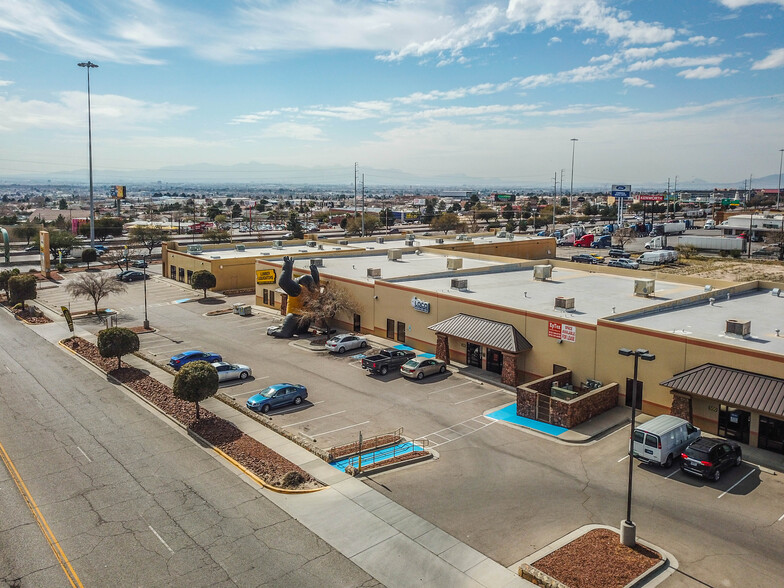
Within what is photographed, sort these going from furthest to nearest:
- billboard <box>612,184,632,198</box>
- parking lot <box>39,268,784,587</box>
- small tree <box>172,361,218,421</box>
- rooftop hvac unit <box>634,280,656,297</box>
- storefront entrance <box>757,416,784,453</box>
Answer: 1. billboard <box>612,184,632,198</box>
2. rooftop hvac unit <box>634,280,656,297</box>
3. small tree <box>172,361,218,421</box>
4. storefront entrance <box>757,416,784,453</box>
5. parking lot <box>39,268,784,587</box>

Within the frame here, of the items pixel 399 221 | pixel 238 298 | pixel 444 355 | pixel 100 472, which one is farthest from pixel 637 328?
pixel 399 221

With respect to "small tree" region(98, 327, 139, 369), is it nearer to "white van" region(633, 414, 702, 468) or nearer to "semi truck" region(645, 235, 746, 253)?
"white van" region(633, 414, 702, 468)

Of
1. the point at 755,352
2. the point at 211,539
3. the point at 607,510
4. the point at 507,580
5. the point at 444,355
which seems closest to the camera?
the point at 507,580

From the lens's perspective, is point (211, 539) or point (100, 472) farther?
point (100, 472)

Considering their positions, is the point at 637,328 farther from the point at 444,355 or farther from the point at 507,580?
the point at 507,580

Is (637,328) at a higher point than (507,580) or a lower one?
higher

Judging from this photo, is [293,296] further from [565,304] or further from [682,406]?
[682,406]

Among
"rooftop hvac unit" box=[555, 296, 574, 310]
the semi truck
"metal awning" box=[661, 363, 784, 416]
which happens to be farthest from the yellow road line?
the semi truck
